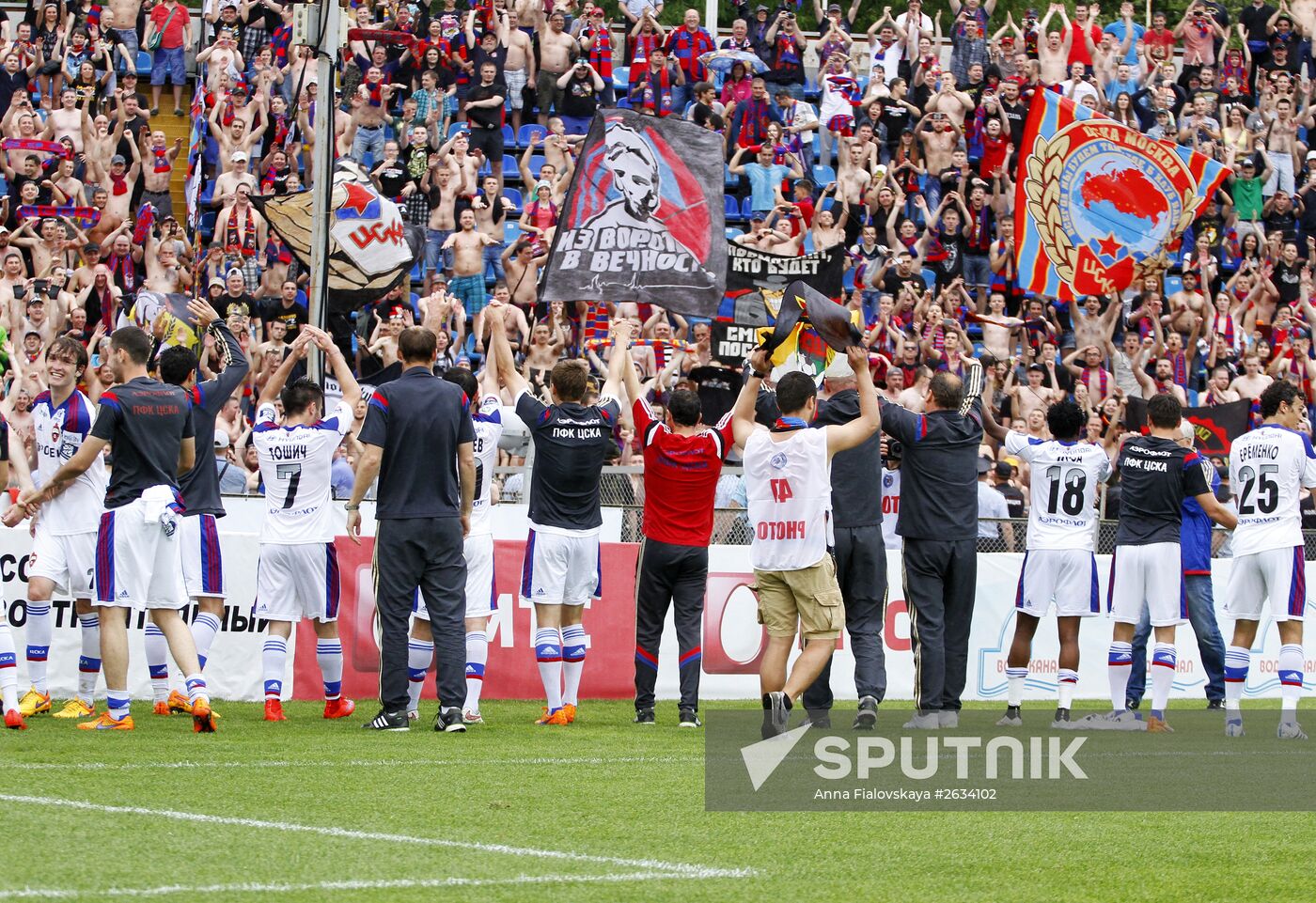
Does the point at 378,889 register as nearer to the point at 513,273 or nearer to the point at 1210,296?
the point at 513,273

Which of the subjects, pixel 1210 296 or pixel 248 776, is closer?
pixel 248 776

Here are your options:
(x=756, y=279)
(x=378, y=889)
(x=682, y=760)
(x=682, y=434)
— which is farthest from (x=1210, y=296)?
(x=378, y=889)

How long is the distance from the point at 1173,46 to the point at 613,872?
23759 mm

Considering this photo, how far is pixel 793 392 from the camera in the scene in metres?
10.1

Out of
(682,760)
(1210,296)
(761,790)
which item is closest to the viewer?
(761,790)

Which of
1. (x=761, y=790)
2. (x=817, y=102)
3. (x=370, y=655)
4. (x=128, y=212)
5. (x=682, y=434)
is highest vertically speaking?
(x=817, y=102)

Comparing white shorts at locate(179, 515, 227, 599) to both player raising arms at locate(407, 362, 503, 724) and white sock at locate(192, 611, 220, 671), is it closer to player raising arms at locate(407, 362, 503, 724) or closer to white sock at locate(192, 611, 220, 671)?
white sock at locate(192, 611, 220, 671)

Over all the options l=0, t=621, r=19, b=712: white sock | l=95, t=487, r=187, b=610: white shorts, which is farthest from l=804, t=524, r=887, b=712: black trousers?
l=0, t=621, r=19, b=712: white sock

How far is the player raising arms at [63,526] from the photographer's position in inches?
442

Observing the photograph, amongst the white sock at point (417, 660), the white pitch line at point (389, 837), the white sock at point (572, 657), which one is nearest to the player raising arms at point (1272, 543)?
the white sock at point (572, 657)

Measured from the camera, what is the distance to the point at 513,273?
67.5 feet

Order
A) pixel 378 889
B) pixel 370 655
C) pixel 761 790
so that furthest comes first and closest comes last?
1. pixel 370 655
2. pixel 761 790
3. pixel 378 889

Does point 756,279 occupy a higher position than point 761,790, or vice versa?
point 756,279

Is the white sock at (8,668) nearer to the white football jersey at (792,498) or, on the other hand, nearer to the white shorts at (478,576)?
the white shorts at (478,576)
